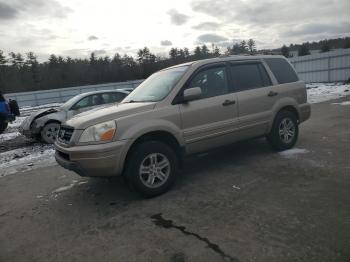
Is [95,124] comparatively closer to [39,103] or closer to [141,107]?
[141,107]

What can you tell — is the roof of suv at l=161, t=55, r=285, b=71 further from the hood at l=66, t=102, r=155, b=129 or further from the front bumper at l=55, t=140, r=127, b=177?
the front bumper at l=55, t=140, r=127, b=177

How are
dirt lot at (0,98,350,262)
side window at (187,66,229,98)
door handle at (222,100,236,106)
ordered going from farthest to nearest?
door handle at (222,100,236,106)
side window at (187,66,229,98)
dirt lot at (0,98,350,262)

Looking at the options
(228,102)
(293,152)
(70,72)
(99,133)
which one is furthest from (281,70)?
(70,72)

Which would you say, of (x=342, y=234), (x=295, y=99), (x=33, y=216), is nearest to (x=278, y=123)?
(x=295, y=99)

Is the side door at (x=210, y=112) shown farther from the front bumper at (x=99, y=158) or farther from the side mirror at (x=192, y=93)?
the front bumper at (x=99, y=158)

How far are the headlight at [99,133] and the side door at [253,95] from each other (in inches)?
90.4

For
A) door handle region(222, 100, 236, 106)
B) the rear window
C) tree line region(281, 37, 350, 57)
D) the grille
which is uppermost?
tree line region(281, 37, 350, 57)

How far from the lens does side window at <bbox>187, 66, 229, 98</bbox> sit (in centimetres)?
530

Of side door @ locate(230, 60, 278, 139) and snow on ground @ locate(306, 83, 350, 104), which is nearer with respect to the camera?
side door @ locate(230, 60, 278, 139)

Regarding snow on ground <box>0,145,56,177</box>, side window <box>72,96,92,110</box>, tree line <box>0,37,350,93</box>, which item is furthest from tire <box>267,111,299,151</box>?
tree line <box>0,37,350,93</box>

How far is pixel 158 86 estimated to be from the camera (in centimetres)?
553

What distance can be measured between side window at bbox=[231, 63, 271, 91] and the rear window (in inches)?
10.8

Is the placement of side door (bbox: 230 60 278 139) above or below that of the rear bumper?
above

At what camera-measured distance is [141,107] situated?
4.79 m
